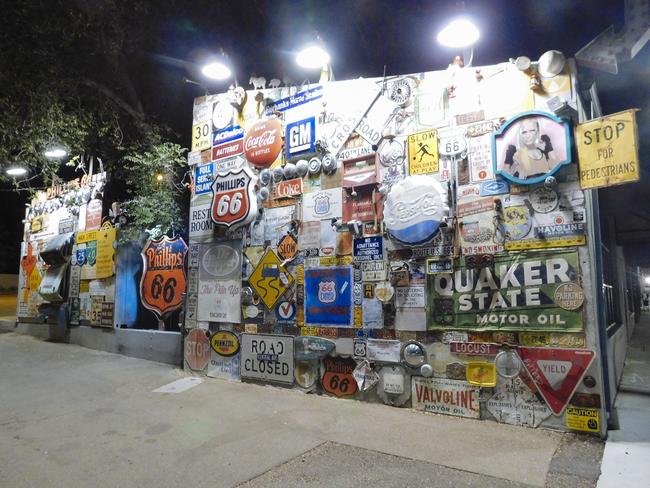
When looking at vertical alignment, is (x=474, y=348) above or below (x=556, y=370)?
above

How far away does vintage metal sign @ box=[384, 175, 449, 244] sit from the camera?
5488 mm

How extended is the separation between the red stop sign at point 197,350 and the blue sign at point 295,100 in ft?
13.3

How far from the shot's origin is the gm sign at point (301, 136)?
22.2ft

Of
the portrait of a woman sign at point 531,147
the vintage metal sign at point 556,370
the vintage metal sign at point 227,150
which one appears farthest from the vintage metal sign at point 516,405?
the vintage metal sign at point 227,150

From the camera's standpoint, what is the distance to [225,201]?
7559 mm

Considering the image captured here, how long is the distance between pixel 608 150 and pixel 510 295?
1835 millimetres

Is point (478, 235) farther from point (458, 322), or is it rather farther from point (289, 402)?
point (289, 402)

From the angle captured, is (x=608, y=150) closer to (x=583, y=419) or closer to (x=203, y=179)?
(x=583, y=419)

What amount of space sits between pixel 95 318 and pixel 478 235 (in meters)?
9.25

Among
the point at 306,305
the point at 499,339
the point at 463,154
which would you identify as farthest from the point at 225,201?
the point at 499,339

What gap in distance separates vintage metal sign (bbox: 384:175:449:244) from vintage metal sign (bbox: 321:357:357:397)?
1921 mm

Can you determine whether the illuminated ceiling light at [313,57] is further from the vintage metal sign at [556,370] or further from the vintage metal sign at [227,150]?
the vintage metal sign at [556,370]

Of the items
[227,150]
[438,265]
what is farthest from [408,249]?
[227,150]

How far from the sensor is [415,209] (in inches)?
220
